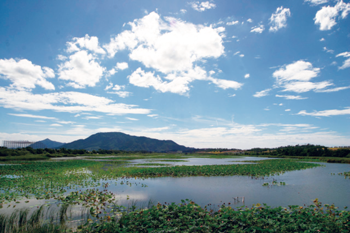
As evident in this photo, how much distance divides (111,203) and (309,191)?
15719mm

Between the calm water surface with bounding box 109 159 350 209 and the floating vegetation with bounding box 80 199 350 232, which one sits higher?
the floating vegetation with bounding box 80 199 350 232

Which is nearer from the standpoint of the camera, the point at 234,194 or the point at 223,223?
the point at 223,223

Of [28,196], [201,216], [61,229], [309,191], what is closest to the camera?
[61,229]

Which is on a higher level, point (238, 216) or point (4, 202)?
point (238, 216)

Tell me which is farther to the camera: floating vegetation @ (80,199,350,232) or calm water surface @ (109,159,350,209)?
calm water surface @ (109,159,350,209)

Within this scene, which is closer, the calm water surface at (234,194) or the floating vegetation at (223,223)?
the floating vegetation at (223,223)

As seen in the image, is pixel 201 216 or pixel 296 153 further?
pixel 296 153

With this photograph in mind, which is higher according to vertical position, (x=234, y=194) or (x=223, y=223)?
(x=223, y=223)

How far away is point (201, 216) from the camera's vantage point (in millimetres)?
9219

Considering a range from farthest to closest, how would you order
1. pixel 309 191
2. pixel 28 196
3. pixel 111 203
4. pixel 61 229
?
pixel 309 191, pixel 28 196, pixel 111 203, pixel 61 229

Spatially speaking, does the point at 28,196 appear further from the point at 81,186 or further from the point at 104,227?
the point at 104,227

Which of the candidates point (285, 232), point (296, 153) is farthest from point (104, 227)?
point (296, 153)

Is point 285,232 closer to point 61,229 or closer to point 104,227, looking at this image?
point 104,227

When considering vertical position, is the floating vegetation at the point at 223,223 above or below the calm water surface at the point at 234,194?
above
